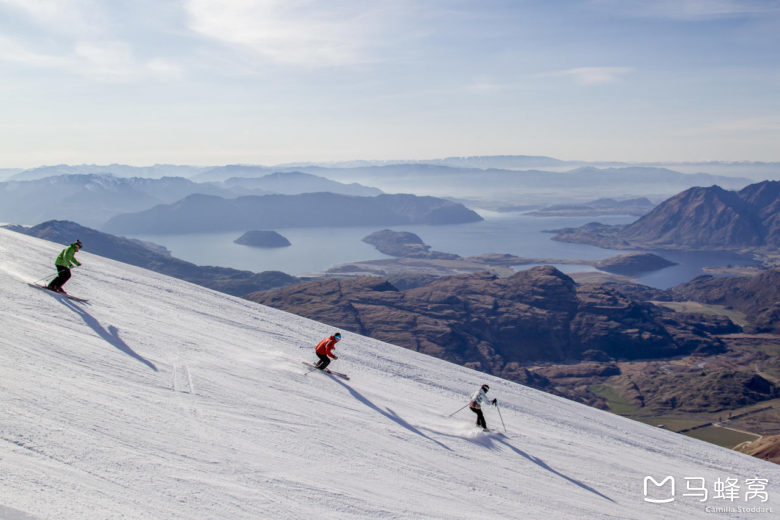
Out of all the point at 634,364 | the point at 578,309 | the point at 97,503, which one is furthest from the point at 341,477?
the point at 578,309

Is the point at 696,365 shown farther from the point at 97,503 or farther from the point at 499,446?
the point at 97,503

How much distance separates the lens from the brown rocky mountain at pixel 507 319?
131250 mm

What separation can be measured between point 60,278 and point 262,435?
394 inches

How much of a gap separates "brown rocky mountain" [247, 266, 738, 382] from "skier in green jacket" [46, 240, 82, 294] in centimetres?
10651

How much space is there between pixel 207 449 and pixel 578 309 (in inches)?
6507

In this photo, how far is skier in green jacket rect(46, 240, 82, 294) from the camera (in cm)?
1612

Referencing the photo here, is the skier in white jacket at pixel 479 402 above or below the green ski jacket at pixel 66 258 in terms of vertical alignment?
below
